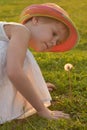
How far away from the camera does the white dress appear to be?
3.47m

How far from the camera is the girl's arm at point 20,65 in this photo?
129 inches

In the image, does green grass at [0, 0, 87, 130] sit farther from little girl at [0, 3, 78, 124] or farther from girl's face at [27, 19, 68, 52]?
girl's face at [27, 19, 68, 52]

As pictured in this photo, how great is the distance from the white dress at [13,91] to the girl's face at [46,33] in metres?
0.13

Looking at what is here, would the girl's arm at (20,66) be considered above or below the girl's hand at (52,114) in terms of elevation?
above

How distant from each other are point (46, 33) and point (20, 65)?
348 mm

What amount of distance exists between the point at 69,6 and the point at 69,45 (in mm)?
5834

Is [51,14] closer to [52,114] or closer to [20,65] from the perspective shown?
[20,65]

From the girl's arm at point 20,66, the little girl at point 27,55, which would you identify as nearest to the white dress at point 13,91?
the little girl at point 27,55

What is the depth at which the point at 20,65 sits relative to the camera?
331 cm

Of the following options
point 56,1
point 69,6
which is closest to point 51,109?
point 69,6

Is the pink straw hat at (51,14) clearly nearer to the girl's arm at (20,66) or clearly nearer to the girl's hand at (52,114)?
the girl's arm at (20,66)

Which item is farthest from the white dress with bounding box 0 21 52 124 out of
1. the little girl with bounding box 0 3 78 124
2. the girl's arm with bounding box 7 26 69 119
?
the girl's arm with bounding box 7 26 69 119

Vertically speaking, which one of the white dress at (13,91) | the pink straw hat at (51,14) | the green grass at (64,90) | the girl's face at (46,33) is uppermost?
the pink straw hat at (51,14)

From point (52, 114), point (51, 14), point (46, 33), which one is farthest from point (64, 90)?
point (51, 14)
